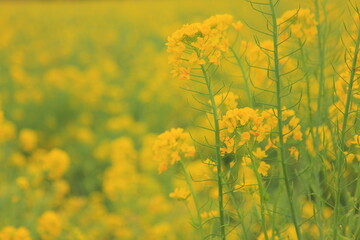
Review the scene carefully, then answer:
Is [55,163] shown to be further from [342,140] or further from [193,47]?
[342,140]

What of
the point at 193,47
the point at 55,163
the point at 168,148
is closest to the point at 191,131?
the point at 55,163

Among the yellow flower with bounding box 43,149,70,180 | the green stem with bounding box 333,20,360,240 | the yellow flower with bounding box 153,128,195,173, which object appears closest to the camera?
the green stem with bounding box 333,20,360,240

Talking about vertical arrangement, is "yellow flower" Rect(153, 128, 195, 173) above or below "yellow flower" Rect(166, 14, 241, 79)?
below

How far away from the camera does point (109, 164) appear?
4.60 meters

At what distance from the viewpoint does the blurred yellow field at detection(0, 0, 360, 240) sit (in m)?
1.34

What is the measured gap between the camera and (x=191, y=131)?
427 cm

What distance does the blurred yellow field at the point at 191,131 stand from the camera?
1.34 metres

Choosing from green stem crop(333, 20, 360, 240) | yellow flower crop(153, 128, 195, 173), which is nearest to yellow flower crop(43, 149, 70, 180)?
yellow flower crop(153, 128, 195, 173)

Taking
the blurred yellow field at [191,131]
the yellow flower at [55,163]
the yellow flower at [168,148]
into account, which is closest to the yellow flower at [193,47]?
the blurred yellow field at [191,131]

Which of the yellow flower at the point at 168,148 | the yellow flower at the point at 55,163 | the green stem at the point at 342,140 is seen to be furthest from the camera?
the yellow flower at the point at 55,163

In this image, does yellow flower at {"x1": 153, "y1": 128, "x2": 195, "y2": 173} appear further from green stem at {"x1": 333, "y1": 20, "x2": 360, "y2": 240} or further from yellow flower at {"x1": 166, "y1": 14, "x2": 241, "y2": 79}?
green stem at {"x1": 333, "y1": 20, "x2": 360, "y2": 240}

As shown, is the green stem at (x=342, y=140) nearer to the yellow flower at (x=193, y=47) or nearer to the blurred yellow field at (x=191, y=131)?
the blurred yellow field at (x=191, y=131)

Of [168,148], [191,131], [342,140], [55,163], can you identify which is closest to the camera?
[342,140]

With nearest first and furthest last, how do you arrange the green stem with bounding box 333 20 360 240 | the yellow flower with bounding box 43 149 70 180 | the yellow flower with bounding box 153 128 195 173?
the green stem with bounding box 333 20 360 240 → the yellow flower with bounding box 153 128 195 173 → the yellow flower with bounding box 43 149 70 180
